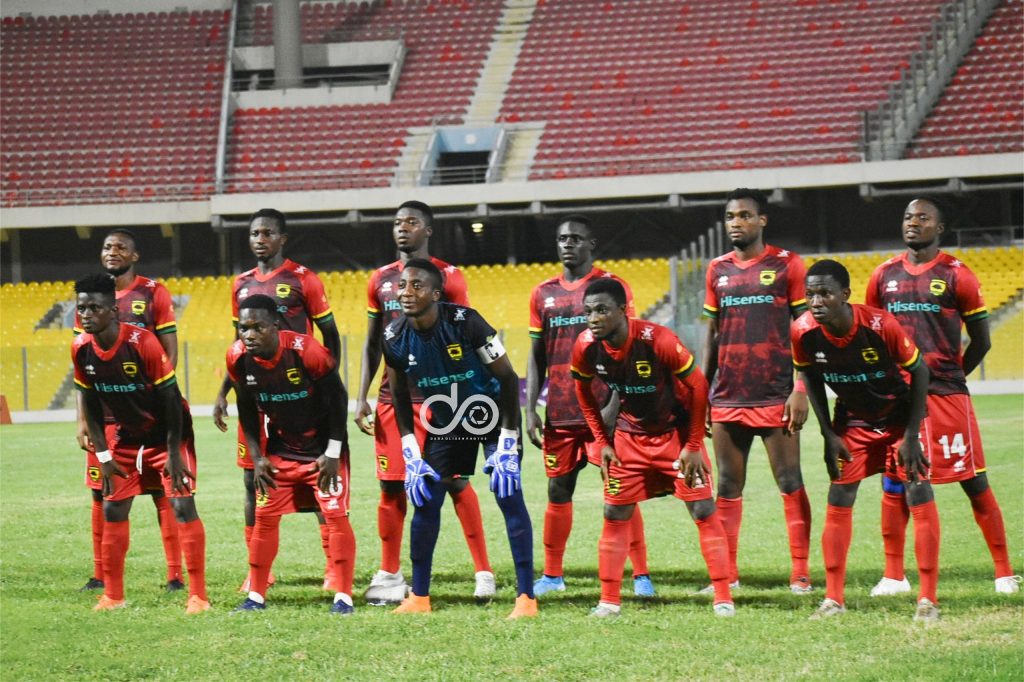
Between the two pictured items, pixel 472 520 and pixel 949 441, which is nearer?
pixel 949 441

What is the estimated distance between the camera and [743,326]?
27.1 feet

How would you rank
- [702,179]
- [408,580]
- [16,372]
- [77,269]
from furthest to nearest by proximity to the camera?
[77,269] < [702,179] < [16,372] < [408,580]

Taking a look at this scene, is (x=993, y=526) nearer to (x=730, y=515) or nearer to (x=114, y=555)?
(x=730, y=515)

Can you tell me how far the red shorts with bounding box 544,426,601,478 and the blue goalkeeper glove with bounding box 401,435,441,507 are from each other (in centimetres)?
98

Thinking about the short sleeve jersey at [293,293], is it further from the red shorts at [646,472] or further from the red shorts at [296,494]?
the red shorts at [646,472]

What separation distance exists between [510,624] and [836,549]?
1885 mm

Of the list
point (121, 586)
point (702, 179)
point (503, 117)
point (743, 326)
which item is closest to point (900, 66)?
point (702, 179)

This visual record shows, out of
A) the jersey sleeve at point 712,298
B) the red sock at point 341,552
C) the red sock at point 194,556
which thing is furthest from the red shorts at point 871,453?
the red sock at point 194,556

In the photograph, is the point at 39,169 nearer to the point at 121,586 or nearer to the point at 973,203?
the point at 973,203

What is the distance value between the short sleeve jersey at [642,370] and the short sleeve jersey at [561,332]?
79cm

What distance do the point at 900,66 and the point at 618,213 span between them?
8.34 m

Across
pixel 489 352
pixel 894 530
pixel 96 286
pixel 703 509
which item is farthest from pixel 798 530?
pixel 96 286

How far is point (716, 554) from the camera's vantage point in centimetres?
730

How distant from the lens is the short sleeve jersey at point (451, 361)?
7.62 meters
